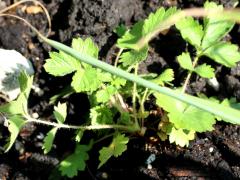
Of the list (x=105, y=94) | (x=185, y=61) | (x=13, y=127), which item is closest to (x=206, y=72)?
(x=185, y=61)

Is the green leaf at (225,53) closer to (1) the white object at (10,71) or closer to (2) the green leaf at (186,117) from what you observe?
(2) the green leaf at (186,117)

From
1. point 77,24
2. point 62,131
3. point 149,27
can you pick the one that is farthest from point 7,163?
point 149,27

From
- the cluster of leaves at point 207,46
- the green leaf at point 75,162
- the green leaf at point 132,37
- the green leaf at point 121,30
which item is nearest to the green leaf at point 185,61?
the cluster of leaves at point 207,46

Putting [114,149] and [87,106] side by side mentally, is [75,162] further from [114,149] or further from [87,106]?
[87,106]

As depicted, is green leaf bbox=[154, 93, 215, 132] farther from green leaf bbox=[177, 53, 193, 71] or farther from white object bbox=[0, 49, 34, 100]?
white object bbox=[0, 49, 34, 100]

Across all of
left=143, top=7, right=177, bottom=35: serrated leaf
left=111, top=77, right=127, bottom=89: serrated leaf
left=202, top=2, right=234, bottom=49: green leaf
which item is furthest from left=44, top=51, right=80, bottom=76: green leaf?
left=202, top=2, right=234, bottom=49: green leaf

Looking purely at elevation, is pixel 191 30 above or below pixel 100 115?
above
